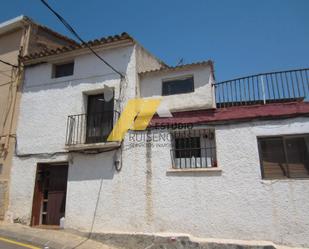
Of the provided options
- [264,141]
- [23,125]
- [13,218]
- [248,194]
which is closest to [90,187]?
[13,218]

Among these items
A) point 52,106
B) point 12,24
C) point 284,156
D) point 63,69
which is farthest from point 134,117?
point 12,24

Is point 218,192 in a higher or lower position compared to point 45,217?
higher

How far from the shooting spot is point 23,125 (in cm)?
1023

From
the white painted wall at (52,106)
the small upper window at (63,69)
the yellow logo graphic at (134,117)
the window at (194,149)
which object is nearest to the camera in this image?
the window at (194,149)

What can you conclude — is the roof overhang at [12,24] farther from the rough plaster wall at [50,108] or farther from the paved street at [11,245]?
the paved street at [11,245]

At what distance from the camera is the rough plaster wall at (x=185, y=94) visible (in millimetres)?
8641

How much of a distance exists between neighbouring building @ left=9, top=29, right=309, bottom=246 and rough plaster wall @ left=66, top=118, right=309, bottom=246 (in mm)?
25

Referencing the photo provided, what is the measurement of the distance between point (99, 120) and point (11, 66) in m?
4.36

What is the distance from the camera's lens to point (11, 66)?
1107 centimetres

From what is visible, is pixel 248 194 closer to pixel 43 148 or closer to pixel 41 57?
pixel 43 148

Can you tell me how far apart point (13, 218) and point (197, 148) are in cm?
627

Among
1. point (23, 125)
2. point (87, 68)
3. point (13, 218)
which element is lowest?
point (13, 218)

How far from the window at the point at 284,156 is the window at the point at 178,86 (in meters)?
2.76

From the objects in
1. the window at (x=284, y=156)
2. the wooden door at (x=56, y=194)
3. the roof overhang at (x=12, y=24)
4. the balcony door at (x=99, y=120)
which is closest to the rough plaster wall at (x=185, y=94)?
the balcony door at (x=99, y=120)
